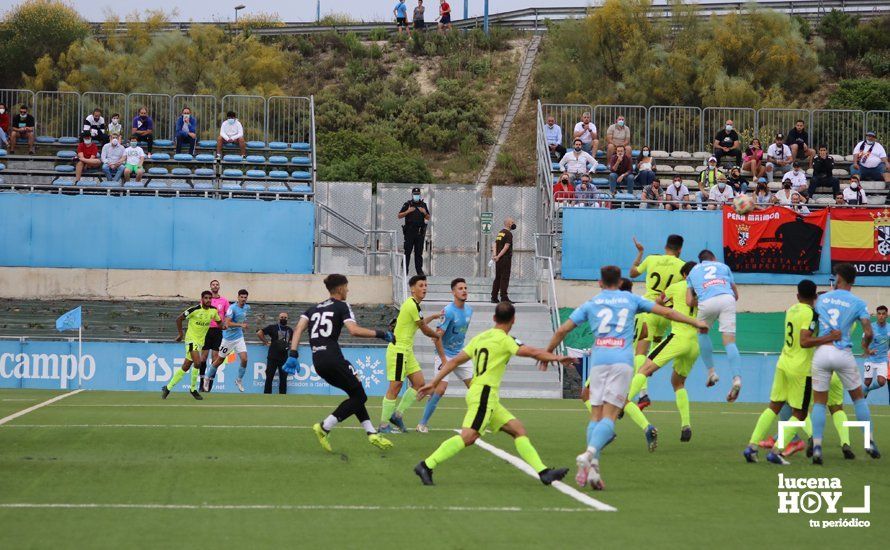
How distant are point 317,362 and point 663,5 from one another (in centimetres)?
4327

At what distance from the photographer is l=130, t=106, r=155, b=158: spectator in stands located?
3409 centimetres

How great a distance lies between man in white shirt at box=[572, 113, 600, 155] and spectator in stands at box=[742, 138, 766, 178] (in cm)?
438

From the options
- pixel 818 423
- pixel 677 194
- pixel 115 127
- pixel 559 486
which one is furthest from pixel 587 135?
pixel 559 486

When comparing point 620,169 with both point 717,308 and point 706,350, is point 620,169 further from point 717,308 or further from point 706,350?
point 717,308

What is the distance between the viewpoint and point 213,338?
24.4 meters

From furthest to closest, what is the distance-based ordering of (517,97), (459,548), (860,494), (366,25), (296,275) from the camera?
(366,25) → (517,97) → (296,275) → (860,494) → (459,548)

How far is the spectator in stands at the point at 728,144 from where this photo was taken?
34.1 metres

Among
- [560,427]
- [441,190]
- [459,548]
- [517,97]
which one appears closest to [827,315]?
[560,427]

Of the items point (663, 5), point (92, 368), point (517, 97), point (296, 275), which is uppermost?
point (663, 5)

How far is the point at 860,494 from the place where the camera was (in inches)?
446

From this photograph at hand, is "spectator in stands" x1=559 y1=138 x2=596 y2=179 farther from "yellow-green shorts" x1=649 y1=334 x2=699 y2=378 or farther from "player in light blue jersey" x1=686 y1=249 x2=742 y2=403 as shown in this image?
"yellow-green shorts" x1=649 y1=334 x2=699 y2=378

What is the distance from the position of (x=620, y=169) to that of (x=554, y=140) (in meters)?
2.31

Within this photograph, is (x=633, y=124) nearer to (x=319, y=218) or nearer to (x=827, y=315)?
(x=319, y=218)

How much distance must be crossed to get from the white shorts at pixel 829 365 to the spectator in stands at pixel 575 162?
20.0m
